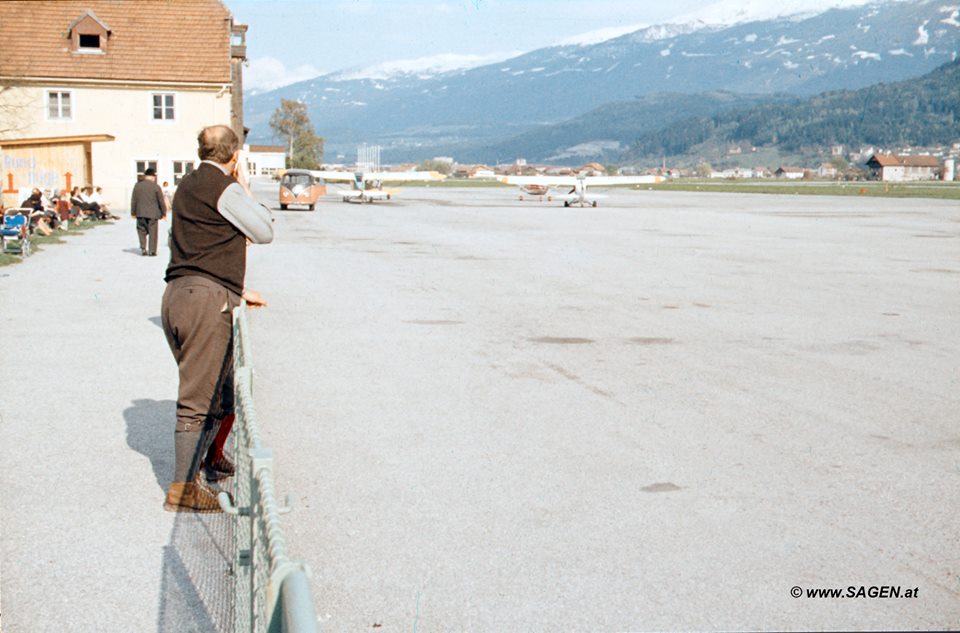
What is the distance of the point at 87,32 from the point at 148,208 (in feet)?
108

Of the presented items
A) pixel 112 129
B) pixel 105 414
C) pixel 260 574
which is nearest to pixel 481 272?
pixel 105 414

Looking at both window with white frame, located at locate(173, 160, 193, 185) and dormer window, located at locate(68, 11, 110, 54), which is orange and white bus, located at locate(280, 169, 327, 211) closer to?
window with white frame, located at locate(173, 160, 193, 185)

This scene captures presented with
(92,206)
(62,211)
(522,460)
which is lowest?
(92,206)

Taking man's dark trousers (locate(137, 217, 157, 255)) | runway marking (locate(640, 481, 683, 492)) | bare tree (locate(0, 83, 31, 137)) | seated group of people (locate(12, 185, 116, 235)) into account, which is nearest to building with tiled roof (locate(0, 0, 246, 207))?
bare tree (locate(0, 83, 31, 137))

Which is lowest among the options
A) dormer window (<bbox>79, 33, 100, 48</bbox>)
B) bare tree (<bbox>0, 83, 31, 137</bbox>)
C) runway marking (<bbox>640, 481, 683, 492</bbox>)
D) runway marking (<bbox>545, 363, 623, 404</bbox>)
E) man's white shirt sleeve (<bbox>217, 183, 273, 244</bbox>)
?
runway marking (<bbox>545, 363, 623, 404</bbox>)

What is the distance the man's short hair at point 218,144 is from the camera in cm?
604

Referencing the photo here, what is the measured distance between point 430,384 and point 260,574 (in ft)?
20.7

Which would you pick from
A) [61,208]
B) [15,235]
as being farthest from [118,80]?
[15,235]

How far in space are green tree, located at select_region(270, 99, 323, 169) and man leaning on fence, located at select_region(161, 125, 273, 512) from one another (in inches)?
5132

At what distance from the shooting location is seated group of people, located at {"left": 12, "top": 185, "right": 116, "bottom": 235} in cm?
2828

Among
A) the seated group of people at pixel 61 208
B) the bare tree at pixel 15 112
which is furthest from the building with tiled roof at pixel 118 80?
the seated group of people at pixel 61 208

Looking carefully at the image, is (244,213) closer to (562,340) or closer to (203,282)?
(203,282)

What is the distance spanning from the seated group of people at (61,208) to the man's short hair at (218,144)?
2358 cm

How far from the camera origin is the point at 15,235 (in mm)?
23094
